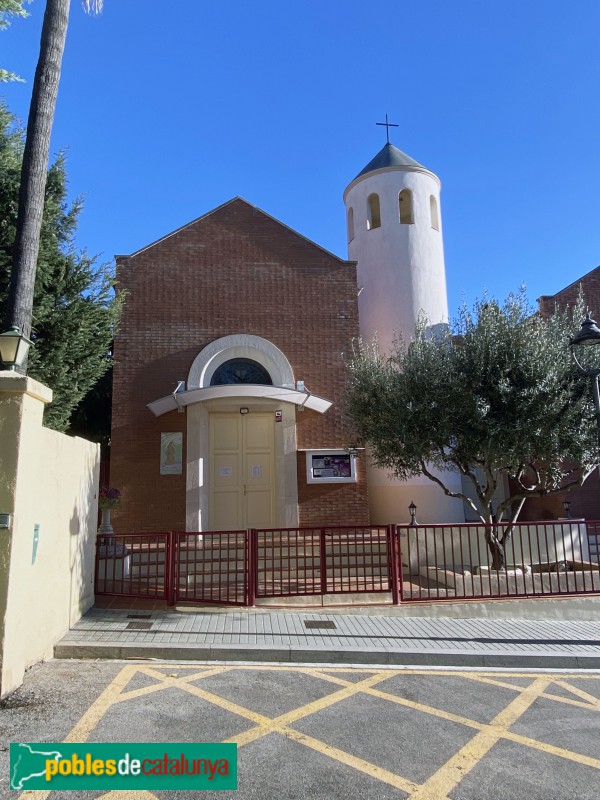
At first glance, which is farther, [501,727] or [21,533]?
[21,533]

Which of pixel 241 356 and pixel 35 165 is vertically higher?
pixel 35 165

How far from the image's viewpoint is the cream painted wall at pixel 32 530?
5188 millimetres

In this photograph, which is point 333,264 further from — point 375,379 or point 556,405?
point 556,405

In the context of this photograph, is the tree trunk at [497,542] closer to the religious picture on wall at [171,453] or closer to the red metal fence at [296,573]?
the red metal fence at [296,573]

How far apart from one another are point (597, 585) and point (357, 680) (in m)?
5.27

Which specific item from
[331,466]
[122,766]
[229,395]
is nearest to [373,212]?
[229,395]

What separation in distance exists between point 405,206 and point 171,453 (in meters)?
9.32

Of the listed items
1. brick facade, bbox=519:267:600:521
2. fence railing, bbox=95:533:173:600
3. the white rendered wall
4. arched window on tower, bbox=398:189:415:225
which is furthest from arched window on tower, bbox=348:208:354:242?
fence railing, bbox=95:533:173:600

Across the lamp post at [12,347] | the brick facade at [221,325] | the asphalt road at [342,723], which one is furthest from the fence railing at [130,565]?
the lamp post at [12,347]

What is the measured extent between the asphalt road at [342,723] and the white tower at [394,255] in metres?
7.95

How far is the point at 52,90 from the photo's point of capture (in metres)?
8.51

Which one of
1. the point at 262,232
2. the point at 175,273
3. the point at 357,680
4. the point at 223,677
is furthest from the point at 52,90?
the point at 357,680

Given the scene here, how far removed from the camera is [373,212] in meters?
15.8

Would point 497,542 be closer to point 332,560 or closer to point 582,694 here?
point 332,560
